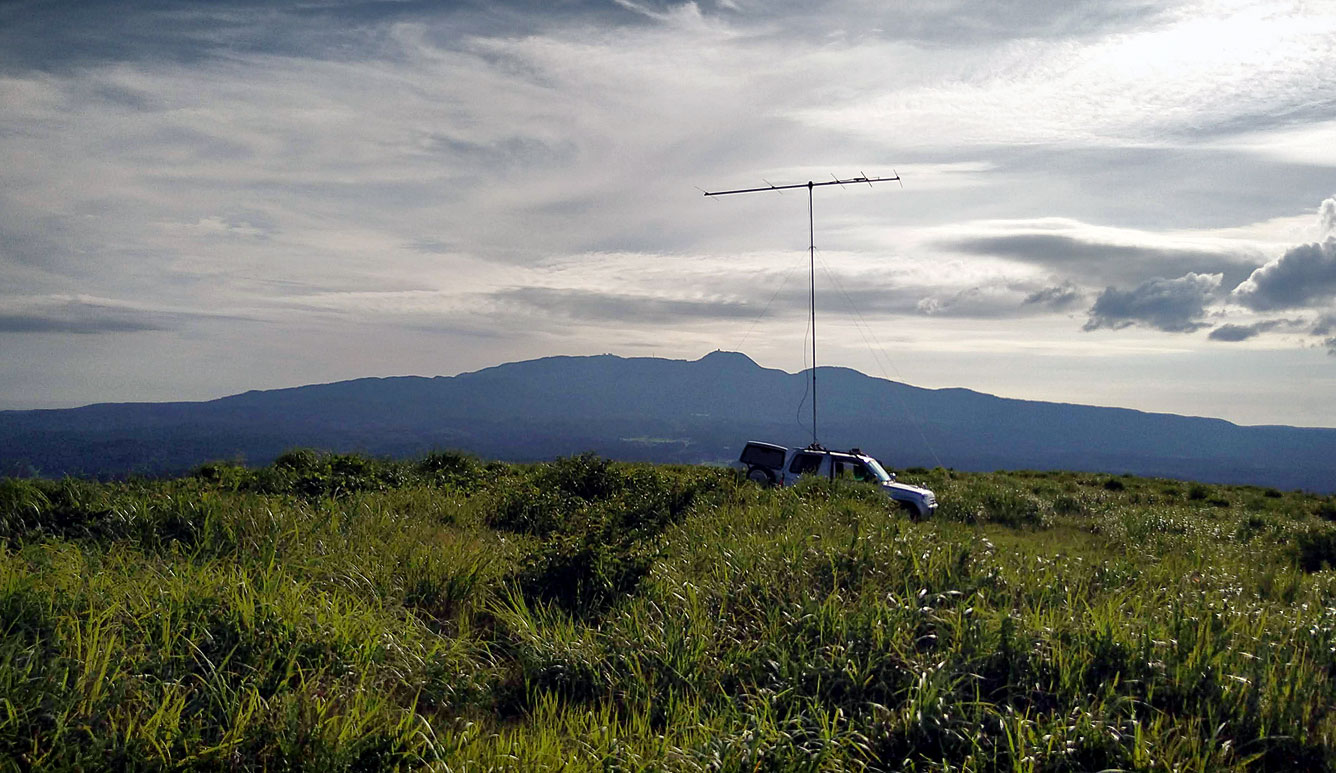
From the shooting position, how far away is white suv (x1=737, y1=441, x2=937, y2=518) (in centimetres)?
1794

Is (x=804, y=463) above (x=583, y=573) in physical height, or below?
above

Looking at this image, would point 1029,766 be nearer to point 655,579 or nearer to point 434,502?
point 655,579

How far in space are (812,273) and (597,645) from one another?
1598 cm

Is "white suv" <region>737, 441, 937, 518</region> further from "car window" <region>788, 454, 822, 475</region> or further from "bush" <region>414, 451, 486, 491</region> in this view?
"bush" <region>414, 451, 486, 491</region>

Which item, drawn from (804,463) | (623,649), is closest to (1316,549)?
(804,463)

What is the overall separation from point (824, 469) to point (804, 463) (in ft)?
1.83

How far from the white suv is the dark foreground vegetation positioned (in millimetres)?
6887

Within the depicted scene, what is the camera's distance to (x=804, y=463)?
1884cm

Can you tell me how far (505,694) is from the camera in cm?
648

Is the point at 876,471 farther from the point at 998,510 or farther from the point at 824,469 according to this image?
the point at 998,510

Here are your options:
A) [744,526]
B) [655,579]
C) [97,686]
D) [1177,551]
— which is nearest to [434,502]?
[744,526]

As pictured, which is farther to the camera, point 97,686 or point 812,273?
point 812,273

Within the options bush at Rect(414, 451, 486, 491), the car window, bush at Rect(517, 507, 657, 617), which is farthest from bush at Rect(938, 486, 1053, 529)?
bush at Rect(517, 507, 657, 617)

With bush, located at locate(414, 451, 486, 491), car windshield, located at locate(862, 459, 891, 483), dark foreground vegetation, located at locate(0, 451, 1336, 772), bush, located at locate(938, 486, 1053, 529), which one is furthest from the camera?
bush, located at locate(938, 486, 1053, 529)
